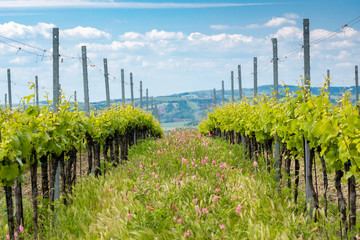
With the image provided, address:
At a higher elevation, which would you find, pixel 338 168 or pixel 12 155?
pixel 12 155

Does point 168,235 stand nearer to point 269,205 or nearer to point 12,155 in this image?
point 269,205

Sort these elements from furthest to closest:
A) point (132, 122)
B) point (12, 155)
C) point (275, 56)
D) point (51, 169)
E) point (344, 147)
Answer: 1. point (275, 56)
2. point (132, 122)
3. point (51, 169)
4. point (12, 155)
5. point (344, 147)

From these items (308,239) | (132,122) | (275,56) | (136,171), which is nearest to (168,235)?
(308,239)

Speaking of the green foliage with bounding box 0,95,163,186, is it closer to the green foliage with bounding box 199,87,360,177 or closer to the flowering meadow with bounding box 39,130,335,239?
the flowering meadow with bounding box 39,130,335,239

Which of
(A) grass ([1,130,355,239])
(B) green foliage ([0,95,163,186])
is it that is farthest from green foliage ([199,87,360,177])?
(B) green foliage ([0,95,163,186])

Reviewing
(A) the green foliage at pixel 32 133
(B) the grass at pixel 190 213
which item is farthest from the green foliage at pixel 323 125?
(A) the green foliage at pixel 32 133

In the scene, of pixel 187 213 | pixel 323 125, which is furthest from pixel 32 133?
pixel 323 125

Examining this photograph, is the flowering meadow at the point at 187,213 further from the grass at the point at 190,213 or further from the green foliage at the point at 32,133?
the green foliage at the point at 32,133

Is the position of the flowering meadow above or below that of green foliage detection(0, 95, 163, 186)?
below

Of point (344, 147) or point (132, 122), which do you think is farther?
point (132, 122)

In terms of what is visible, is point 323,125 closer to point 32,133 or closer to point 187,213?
point 187,213

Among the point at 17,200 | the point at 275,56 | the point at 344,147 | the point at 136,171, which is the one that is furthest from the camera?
the point at 275,56

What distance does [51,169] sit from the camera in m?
5.91

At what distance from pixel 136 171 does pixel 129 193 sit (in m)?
1.81
